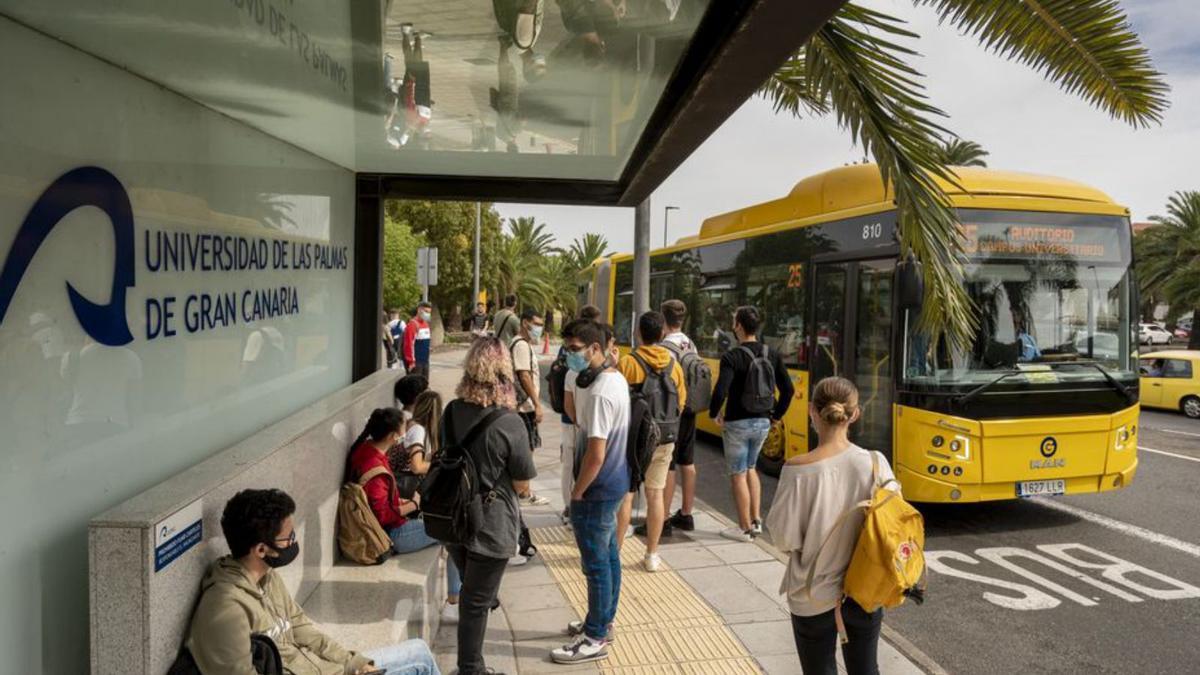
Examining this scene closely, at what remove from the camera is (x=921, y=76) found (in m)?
4.74

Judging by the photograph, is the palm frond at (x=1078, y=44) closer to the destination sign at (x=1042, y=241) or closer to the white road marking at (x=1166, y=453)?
the destination sign at (x=1042, y=241)

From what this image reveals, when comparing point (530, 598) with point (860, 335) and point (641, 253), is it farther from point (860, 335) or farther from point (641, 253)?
point (860, 335)

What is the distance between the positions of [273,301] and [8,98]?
2295 millimetres

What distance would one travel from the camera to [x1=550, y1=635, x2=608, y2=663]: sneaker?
4414mm

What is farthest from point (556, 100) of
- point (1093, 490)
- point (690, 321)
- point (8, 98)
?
point (690, 321)

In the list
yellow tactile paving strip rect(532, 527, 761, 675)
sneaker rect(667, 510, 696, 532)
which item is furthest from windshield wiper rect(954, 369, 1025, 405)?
yellow tactile paving strip rect(532, 527, 761, 675)

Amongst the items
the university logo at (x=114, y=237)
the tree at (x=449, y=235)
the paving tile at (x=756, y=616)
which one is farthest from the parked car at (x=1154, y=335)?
the university logo at (x=114, y=237)

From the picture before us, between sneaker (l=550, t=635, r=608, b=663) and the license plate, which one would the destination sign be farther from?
sneaker (l=550, t=635, r=608, b=663)

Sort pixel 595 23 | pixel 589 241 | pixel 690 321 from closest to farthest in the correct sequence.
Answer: pixel 595 23
pixel 690 321
pixel 589 241

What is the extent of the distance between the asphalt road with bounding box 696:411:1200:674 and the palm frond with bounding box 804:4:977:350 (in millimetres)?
2485

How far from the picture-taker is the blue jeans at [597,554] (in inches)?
174

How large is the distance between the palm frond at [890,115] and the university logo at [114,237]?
376 centimetres

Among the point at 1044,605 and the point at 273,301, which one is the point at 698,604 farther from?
the point at 273,301

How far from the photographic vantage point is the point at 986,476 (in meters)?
7.11
